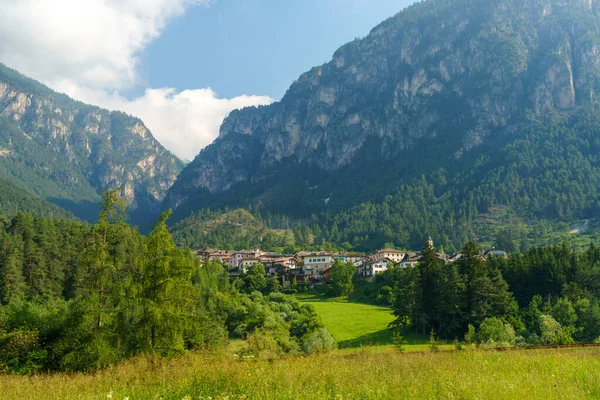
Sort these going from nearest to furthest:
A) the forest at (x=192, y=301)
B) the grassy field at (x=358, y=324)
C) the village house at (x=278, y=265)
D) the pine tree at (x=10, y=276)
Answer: the forest at (x=192, y=301) → the grassy field at (x=358, y=324) → the pine tree at (x=10, y=276) → the village house at (x=278, y=265)

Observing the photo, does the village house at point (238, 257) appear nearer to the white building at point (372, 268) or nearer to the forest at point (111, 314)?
the white building at point (372, 268)

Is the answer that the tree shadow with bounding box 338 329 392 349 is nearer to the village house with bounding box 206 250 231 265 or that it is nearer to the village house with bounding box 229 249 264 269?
the village house with bounding box 229 249 264 269

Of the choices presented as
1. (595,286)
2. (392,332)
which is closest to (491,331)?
(392,332)

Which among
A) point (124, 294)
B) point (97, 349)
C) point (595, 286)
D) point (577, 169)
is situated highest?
point (577, 169)

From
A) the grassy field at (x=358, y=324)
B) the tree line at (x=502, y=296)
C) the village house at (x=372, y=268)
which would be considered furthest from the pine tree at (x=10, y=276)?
the village house at (x=372, y=268)

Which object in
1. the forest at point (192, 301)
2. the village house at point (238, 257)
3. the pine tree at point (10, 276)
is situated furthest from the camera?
the village house at point (238, 257)

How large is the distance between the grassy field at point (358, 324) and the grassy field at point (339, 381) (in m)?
28.3

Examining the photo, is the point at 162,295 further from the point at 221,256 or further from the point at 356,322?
the point at 221,256

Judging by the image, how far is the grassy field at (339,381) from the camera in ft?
29.1

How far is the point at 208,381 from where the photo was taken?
411 inches

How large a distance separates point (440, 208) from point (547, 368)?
190m

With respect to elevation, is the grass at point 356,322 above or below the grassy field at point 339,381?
below

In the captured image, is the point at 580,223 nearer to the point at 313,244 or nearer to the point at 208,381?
the point at 313,244

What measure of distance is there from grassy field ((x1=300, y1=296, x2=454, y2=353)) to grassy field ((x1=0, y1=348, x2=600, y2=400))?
28.3 metres
